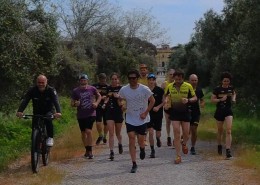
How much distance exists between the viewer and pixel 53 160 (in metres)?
11.7

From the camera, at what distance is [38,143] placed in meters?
10.2

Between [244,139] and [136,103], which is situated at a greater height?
[136,103]

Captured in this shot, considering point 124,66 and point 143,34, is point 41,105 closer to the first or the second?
point 124,66

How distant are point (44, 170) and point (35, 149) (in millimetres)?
506

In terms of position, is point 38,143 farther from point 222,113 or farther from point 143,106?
point 222,113

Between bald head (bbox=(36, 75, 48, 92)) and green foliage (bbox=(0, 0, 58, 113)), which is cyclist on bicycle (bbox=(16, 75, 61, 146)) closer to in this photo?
bald head (bbox=(36, 75, 48, 92))

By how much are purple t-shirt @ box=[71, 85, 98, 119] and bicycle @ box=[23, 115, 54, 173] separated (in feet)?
4.15

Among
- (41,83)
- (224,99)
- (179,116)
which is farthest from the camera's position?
(224,99)

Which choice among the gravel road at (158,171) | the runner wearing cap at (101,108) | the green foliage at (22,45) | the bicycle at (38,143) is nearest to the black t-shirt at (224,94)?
the gravel road at (158,171)

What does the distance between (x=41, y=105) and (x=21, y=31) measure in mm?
4471

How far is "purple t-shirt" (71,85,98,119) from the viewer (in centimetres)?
1175

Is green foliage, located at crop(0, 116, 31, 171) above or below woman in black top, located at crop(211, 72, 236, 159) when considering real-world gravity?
below

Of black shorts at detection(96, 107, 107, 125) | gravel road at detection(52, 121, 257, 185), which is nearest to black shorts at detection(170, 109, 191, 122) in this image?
gravel road at detection(52, 121, 257, 185)

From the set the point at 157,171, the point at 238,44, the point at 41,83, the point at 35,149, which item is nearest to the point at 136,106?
the point at 157,171
